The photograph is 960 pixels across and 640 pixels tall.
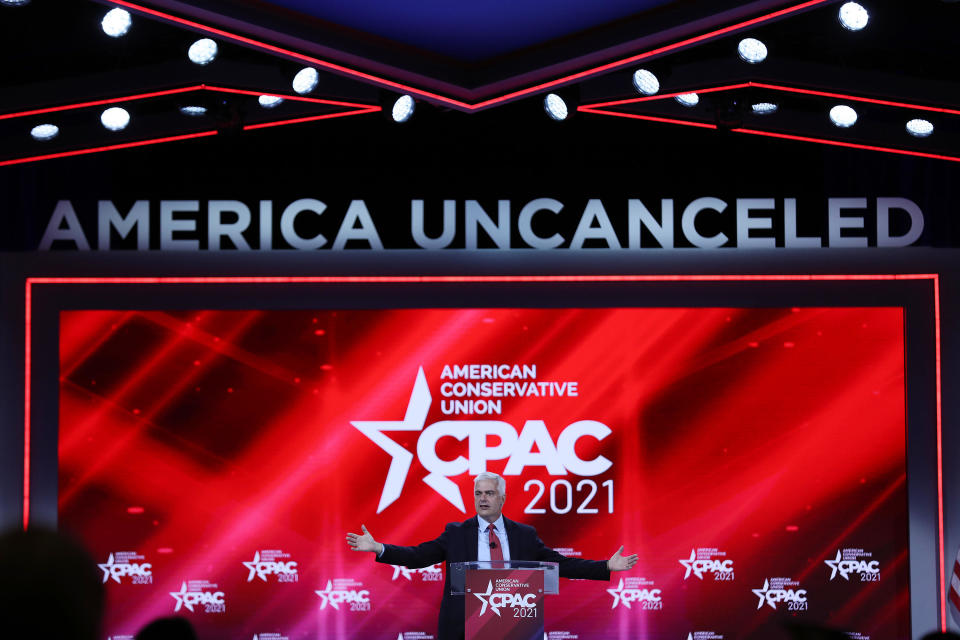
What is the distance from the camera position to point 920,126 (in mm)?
5781

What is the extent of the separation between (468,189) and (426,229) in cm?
35

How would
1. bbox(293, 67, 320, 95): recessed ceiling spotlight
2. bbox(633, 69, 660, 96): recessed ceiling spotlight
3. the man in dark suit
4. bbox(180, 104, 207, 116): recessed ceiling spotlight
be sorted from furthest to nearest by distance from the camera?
bbox(180, 104, 207, 116): recessed ceiling spotlight
bbox(633, 69, 660, 96): recessed ceiling spotlight
bbox(293, 67, 320, 95): recessed ceiling spotlight
the man in dark suit

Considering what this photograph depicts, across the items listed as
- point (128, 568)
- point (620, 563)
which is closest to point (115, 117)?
point (128, 568)

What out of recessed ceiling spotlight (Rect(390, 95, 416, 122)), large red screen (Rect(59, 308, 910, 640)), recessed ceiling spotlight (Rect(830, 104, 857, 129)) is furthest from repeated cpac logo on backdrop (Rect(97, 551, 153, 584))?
recessed ceiling spotlight (Rect(830, 104, 857, 129))

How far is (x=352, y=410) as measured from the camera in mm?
6008

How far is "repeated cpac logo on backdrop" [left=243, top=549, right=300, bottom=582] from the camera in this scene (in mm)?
5918

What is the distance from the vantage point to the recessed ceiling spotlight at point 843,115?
5.69m

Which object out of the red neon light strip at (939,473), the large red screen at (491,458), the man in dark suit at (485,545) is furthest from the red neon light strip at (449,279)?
the man in dark suit at (485,545)

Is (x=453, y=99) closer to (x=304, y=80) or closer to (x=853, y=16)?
(x=304, y=80)

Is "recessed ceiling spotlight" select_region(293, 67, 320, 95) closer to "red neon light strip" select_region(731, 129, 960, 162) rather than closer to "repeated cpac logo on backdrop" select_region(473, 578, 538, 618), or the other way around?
"red neon light strip" select_region(731, 129, 960, 162)

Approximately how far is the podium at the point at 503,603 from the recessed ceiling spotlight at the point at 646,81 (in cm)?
272

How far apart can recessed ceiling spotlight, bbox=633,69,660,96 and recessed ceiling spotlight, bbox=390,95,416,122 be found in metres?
1.18

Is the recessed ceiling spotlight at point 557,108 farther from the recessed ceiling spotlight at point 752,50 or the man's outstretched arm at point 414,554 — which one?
the man's outstretched arm at point 414,554

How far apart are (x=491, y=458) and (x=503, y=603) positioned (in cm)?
259
